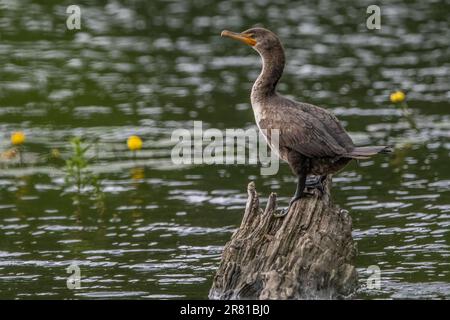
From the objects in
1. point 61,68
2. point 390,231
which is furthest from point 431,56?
point 390,231

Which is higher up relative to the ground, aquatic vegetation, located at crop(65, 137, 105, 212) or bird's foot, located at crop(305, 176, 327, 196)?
bird's foot, located at crop(305, 176, 327, 196)

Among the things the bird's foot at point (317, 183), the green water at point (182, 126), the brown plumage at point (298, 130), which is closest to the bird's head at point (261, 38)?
the brown plumage at point (298, 130)

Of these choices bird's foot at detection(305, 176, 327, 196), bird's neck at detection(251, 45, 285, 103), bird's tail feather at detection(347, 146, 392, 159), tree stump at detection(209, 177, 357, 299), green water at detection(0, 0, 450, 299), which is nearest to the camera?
bird's tail feather at detection(347, 146, 392, 159)

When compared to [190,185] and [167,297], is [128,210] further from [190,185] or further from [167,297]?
[167,297]

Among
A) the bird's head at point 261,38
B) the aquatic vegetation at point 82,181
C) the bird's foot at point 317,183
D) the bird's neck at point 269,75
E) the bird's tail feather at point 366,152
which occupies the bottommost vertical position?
the aquatic vegetation at point 82,181

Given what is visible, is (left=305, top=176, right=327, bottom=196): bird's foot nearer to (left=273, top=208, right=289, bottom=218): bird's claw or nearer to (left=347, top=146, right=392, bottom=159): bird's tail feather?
(left=273, top=208, right=289, bottom=218): bird's claw

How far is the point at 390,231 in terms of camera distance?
13.8 m

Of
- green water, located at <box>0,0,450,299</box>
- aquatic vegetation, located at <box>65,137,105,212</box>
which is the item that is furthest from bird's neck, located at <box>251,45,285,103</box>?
aquatic vegetation, located at <box>65,137,105,212</box>

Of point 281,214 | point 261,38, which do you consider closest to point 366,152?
point 281,214

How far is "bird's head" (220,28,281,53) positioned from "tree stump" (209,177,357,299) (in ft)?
5.53

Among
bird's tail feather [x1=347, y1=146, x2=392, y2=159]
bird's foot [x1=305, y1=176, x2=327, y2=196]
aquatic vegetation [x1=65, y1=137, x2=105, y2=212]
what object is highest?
bird's tail feather [x1=347, y1=146, x2=392, y2=159]

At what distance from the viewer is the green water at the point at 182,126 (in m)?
12.8

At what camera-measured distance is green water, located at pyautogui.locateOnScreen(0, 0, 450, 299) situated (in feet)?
42.0

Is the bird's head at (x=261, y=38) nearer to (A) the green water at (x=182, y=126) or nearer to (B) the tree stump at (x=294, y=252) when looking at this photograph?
(B) the tree stump at (x=294, y=252)
